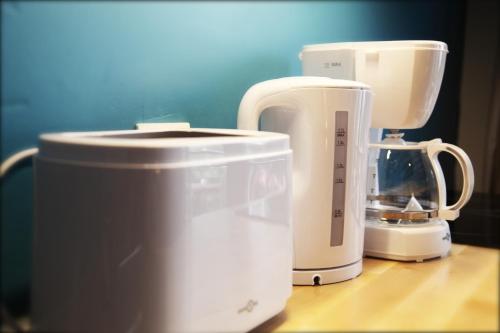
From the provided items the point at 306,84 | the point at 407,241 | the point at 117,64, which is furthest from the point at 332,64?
the point at 117,64

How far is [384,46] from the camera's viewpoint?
3.25 feet

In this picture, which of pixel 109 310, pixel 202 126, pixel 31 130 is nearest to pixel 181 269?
pixel 109 310

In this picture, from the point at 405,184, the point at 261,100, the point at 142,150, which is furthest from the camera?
the point at 405,184

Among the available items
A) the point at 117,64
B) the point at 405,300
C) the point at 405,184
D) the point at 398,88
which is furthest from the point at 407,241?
the point at 117,64

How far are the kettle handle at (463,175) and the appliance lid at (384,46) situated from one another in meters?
0.17

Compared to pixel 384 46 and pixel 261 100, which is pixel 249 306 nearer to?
pixel 261 100

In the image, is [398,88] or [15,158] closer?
[15,158]

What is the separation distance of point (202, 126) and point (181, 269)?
384mm

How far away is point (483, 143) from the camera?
5.92 ft

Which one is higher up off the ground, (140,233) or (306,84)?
(306,84)

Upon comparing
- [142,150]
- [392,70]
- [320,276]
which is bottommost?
[320,276]

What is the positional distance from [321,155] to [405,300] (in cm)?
27

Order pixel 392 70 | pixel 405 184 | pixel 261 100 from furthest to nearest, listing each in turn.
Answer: pixel 405 184 → pixel 392 70 → pixel 261 100

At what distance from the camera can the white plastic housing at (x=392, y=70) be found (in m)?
0.98
